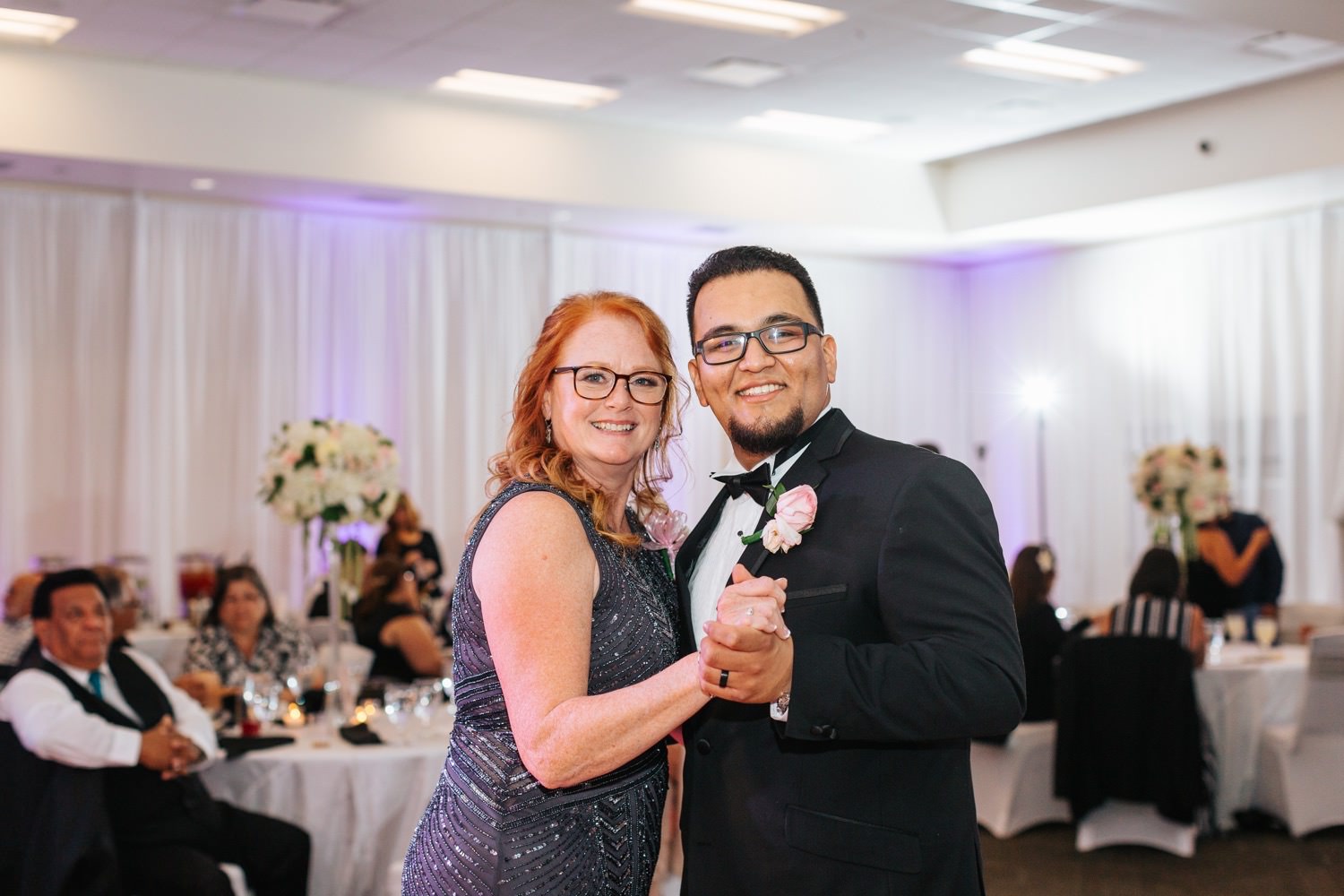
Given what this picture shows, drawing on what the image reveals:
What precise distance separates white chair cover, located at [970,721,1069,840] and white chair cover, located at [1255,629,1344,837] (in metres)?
1.01

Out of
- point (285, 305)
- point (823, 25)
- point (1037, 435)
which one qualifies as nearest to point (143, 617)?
point (285, 305)

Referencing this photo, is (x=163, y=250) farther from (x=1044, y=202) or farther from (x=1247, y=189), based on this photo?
(x=1247, y=189)

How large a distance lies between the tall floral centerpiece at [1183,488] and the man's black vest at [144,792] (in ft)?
18.4

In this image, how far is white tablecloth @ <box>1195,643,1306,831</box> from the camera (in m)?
6.98

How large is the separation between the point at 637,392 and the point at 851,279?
11520 mm

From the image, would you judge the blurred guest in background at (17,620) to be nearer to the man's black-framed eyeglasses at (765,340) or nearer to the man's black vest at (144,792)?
the man's black vest at (144,792)

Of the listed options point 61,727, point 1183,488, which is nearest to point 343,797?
point 61,727

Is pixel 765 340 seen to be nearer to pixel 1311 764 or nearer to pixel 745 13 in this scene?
pixel 1311 764

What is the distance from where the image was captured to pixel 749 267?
233cm

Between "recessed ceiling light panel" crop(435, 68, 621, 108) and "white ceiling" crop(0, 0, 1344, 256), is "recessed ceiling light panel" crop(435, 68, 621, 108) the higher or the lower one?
the higher one

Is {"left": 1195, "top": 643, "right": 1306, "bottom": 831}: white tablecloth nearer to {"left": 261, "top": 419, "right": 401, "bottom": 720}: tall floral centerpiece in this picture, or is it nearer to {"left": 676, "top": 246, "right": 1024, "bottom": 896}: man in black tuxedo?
{"left": 261, "top": 419, "right": 401, "bottom": 720}: tall floral centerpiece

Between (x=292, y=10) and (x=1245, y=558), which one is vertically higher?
(x=292, y=10)

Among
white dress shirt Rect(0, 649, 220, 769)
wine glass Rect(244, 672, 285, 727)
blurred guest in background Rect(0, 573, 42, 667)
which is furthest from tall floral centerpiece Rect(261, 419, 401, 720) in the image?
blurred guest in background Rect(0, 573, 42, 667)

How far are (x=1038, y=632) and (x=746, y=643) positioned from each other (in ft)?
17.7
